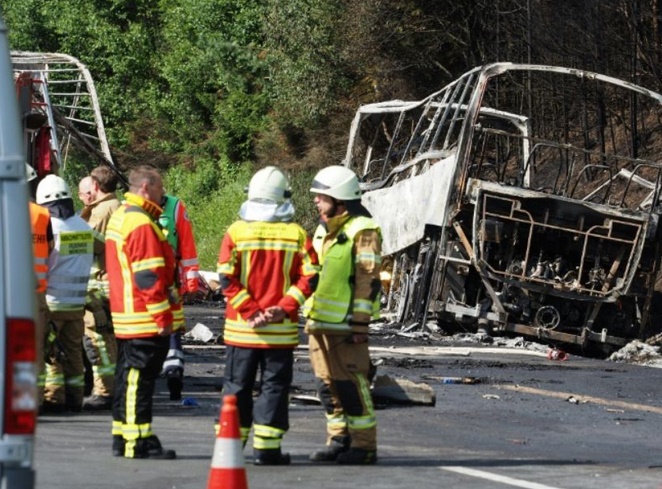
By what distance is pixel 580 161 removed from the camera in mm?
33750

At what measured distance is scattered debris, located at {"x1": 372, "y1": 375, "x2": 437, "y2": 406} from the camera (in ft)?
40.6

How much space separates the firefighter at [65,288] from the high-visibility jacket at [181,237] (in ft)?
2.38

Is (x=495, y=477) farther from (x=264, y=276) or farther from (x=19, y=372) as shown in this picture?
(x=19, y=372)

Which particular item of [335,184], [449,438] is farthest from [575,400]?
[335,184]

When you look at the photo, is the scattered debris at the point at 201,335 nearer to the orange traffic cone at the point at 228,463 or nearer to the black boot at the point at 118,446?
the black boot at the point at 118,446

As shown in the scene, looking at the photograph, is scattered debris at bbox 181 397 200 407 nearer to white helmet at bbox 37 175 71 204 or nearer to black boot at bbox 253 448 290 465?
white helmet at bbox 37 175 71 204

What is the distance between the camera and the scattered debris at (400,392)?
40.6 ft

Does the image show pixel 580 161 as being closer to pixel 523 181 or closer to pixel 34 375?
pixel 523 181

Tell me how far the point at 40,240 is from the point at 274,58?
34.0 meters

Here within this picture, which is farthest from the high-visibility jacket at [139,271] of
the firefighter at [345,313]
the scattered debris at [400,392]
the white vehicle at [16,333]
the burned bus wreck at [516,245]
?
the burned bus wreck at [516,245]

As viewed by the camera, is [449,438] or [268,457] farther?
[449,438]

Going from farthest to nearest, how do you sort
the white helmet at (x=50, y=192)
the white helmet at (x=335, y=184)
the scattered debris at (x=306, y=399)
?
the scattered debris at (x=306, y=399) < the white helmet at (x=50, y=192) < the white helmet at (x=335, y=184)

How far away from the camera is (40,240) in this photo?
1041 centimetres

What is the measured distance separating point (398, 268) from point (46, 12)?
41276 millimetres
